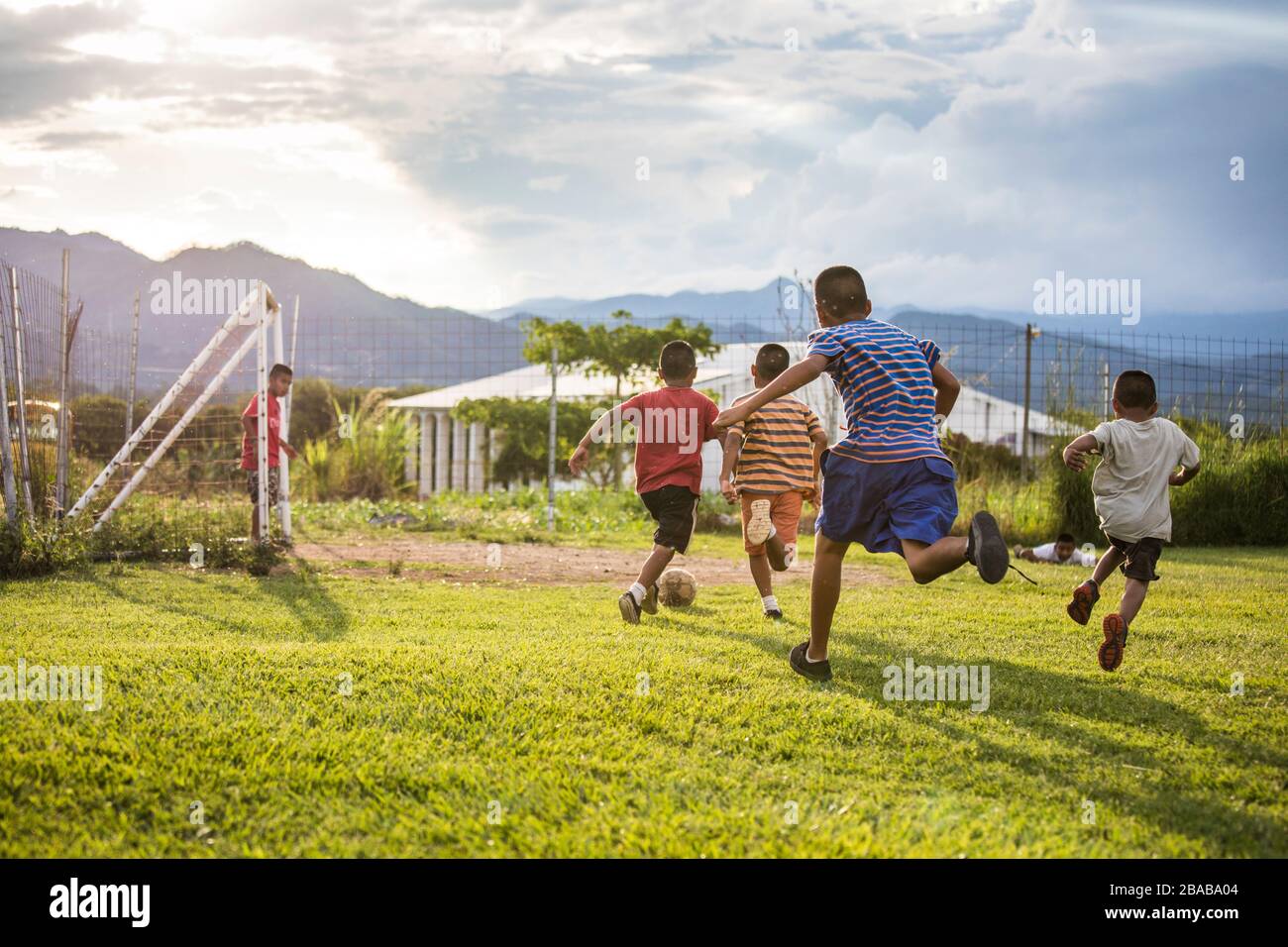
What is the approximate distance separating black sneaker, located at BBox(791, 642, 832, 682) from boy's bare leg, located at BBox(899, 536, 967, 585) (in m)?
0.74

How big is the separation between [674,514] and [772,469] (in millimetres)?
754

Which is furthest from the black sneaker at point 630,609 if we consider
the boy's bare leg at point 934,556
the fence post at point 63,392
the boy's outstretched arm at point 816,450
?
the fence post at point 63,392

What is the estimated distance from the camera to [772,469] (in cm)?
679

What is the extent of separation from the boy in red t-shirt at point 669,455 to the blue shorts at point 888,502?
1965mm

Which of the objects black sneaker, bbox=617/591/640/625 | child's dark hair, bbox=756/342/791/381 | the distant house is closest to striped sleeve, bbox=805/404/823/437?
child's dark hair, bbox=756/342/791/381

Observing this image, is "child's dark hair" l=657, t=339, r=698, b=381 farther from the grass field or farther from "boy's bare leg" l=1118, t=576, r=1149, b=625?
"boy's bare leg" l=1118, t=576, r=1149, b=625

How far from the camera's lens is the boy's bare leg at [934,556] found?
4.21 metres

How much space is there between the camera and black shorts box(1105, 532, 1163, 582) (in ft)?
18.3

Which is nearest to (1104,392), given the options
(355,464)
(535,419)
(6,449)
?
(535,419)

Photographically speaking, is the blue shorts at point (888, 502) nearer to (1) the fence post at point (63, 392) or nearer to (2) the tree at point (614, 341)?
(1) the fence post at point (63, 392)

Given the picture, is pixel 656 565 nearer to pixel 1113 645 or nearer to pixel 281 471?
pixel 1113 645
